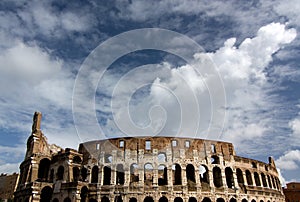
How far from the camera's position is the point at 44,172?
122ft

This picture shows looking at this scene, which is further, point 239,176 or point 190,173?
point 239,176

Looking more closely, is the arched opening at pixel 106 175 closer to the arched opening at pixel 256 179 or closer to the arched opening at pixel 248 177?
the arched opening at pixel 248 177

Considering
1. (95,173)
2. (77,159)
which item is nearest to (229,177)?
(95,173)

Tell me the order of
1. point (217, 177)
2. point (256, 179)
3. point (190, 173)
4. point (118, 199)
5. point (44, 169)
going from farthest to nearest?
1. point (256, 179)
2. point (44, 169)
3. point (190, 173)
4. point (217, 177)
5. point (118, 199)

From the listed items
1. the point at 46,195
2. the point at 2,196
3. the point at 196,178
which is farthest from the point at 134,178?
the point at 2,196

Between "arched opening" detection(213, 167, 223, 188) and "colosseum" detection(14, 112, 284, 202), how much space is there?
0.05 m

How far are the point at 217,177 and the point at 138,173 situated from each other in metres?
10.5

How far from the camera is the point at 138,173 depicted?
3484cm

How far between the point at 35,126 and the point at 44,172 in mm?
6421

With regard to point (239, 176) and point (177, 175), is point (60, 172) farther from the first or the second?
point (239, 176)

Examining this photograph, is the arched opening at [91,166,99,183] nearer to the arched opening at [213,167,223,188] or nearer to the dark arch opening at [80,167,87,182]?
the dark arch opening at [80,167,87,182]

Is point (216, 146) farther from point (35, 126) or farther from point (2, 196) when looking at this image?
point (2, 196)

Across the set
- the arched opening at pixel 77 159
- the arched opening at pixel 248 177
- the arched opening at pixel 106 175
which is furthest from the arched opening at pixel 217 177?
the arched opening at pixel 77 159

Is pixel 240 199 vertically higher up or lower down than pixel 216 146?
lower down
